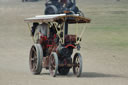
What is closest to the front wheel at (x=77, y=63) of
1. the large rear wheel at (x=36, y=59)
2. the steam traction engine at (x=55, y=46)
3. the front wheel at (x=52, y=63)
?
the steam traction engine at (x=55, y=46)

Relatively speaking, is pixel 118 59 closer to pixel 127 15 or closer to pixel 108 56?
pixel 108 56

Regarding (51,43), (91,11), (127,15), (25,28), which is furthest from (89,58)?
(91,11)

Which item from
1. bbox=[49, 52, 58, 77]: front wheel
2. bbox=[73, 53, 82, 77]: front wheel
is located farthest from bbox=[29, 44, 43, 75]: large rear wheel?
bbox=[73, 53, 82, 77]: front wheel

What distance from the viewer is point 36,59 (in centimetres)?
1798

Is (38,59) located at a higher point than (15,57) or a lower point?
higher

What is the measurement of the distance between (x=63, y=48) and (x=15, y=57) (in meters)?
8.53

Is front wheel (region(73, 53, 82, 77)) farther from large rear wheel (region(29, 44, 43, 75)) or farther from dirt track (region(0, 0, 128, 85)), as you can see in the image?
large rear wheel (region(29, 44, 43, 75))

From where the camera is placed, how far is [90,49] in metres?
27.8

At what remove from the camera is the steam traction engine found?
1678cm

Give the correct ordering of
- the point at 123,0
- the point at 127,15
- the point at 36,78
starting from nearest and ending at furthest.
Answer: the point at 36,78 → the point at 127,15 → the point at 123,0

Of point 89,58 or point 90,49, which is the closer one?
point 89,58

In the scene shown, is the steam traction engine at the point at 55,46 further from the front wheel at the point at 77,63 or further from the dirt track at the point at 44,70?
the dirt track at the point at 44,70

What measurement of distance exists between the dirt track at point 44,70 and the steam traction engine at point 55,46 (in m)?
0.37

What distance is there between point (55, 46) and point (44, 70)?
300 cm
